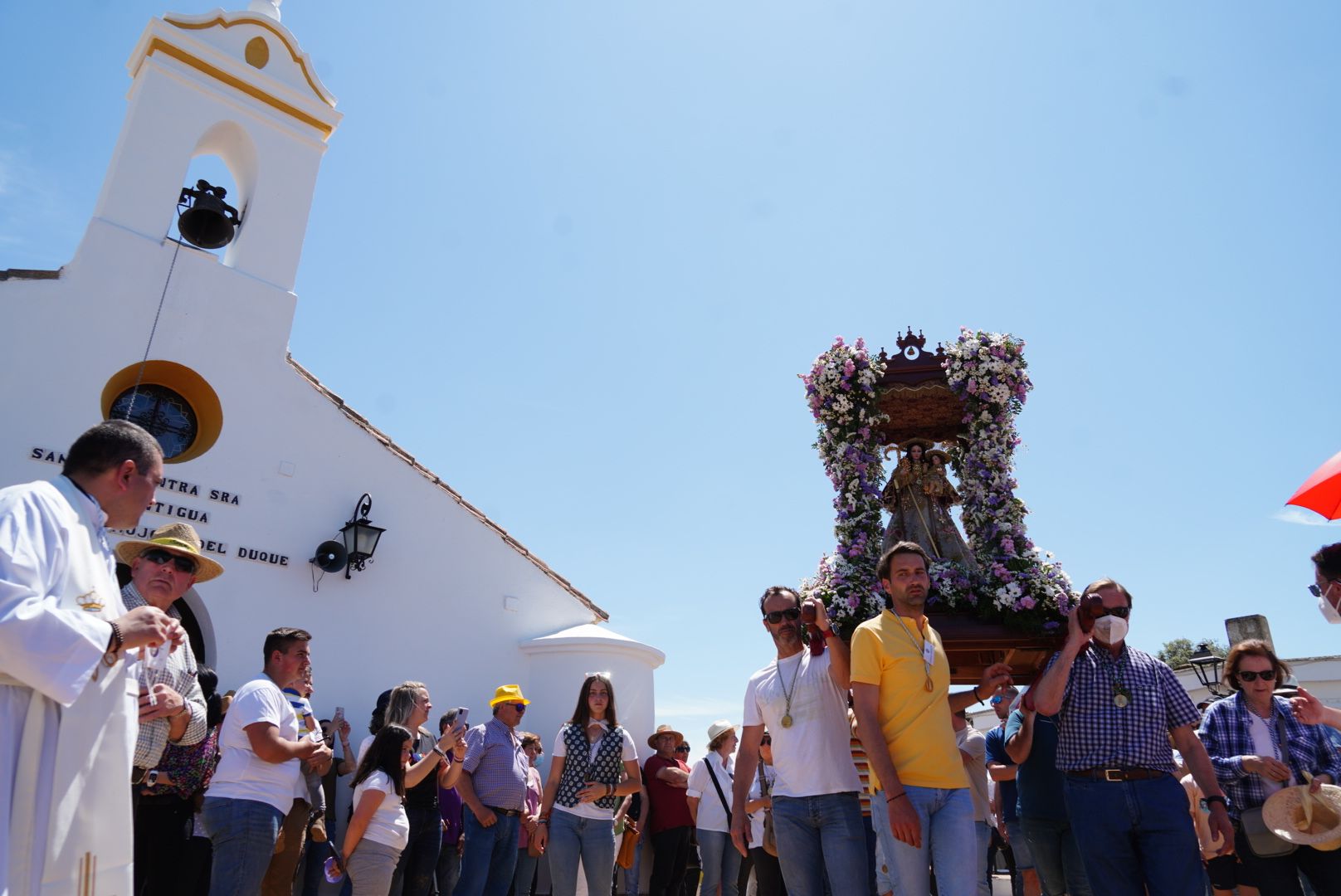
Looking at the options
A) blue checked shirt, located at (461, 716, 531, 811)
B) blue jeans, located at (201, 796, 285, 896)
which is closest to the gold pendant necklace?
blue jeans, located at (201, 796, 285, 896)

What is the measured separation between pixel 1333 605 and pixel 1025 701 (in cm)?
166

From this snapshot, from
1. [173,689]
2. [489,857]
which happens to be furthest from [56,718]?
[489,857]

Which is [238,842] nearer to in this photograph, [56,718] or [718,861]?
[56,718]

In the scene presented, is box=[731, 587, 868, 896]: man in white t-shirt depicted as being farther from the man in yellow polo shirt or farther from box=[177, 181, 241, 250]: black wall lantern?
box=[177, 181, 241, 250]: black wall lantern

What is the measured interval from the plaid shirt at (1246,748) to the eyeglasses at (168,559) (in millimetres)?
5836

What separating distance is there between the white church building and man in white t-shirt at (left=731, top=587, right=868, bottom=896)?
6962 mm

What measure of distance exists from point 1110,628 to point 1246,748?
1440 millimetres

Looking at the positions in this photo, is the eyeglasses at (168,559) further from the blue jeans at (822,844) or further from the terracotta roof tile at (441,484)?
the terracotta roof tile at (441,484)

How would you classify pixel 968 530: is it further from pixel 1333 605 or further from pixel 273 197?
pixel 273 197

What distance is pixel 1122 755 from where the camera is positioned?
450 centimetres

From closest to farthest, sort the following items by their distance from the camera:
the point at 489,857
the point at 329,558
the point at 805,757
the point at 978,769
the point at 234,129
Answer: the point at 805,757 → the point at 978,769 → the point at 489,857 → the point at 329,558 → the point at 234,129

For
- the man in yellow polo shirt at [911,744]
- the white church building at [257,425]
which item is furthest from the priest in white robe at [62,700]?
the white church building at [257,425]

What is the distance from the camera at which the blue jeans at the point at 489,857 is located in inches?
298

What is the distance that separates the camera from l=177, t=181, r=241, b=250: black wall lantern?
11.1 m
